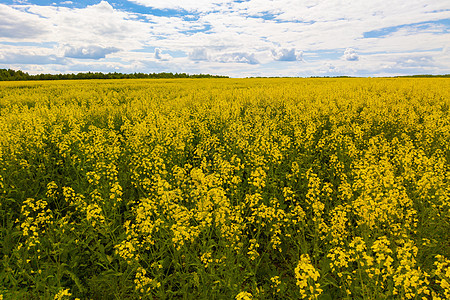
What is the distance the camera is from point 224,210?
4.12 m

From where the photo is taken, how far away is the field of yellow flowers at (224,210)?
353cm

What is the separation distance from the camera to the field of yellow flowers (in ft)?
11.6

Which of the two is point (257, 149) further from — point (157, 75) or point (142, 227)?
point (157, 75)

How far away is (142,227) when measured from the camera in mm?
3871

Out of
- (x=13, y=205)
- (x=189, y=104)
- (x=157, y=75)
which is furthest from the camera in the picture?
(x=157, y=75)

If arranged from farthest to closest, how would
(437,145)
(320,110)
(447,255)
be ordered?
(320,110) → (437,145) → (447,255)

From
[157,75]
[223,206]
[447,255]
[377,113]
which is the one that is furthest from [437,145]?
[157,75]

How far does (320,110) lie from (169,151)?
25.5ft

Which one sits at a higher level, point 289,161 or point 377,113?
point 377,113

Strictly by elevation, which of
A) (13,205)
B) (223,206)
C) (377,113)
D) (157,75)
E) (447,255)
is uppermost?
(157,75)

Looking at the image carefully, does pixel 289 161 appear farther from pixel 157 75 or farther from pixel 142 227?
pixel 157 75

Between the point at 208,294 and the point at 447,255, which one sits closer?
the point at 208,294

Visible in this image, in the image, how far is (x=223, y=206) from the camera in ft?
13.0

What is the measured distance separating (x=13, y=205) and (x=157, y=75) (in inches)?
2321
